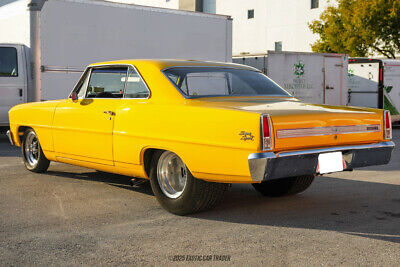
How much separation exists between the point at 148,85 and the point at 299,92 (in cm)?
1211

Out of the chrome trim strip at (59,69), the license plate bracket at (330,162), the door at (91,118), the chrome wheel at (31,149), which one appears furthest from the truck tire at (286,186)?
the chrome trim strip at (59,69)

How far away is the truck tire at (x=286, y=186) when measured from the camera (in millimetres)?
5891

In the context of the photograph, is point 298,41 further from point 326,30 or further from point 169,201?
point 169,201

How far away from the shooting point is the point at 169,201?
5.10m

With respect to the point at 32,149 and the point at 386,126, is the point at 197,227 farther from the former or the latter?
the point at 32,149

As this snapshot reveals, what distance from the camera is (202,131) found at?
468cm

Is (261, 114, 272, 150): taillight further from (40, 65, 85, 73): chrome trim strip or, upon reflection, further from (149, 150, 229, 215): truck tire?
(40, 65, 85, 73): chrome trim strip

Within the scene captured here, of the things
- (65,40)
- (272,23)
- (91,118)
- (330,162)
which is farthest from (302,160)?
(272,23)

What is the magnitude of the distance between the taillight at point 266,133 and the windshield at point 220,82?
107cm

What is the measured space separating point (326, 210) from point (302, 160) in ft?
3.08

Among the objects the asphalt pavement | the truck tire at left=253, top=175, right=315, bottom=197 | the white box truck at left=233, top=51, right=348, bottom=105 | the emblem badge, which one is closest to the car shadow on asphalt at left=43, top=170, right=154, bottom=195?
the asphalt pavement

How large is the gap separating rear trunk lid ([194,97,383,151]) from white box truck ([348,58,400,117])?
1292 cm

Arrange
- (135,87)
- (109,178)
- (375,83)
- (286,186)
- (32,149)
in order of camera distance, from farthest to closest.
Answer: (375,83) < (32,149) < (109,178) < (286,186) < (135,87)

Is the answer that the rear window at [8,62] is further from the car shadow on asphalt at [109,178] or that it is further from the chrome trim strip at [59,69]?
the car shadow on asphalt at [109,178]
